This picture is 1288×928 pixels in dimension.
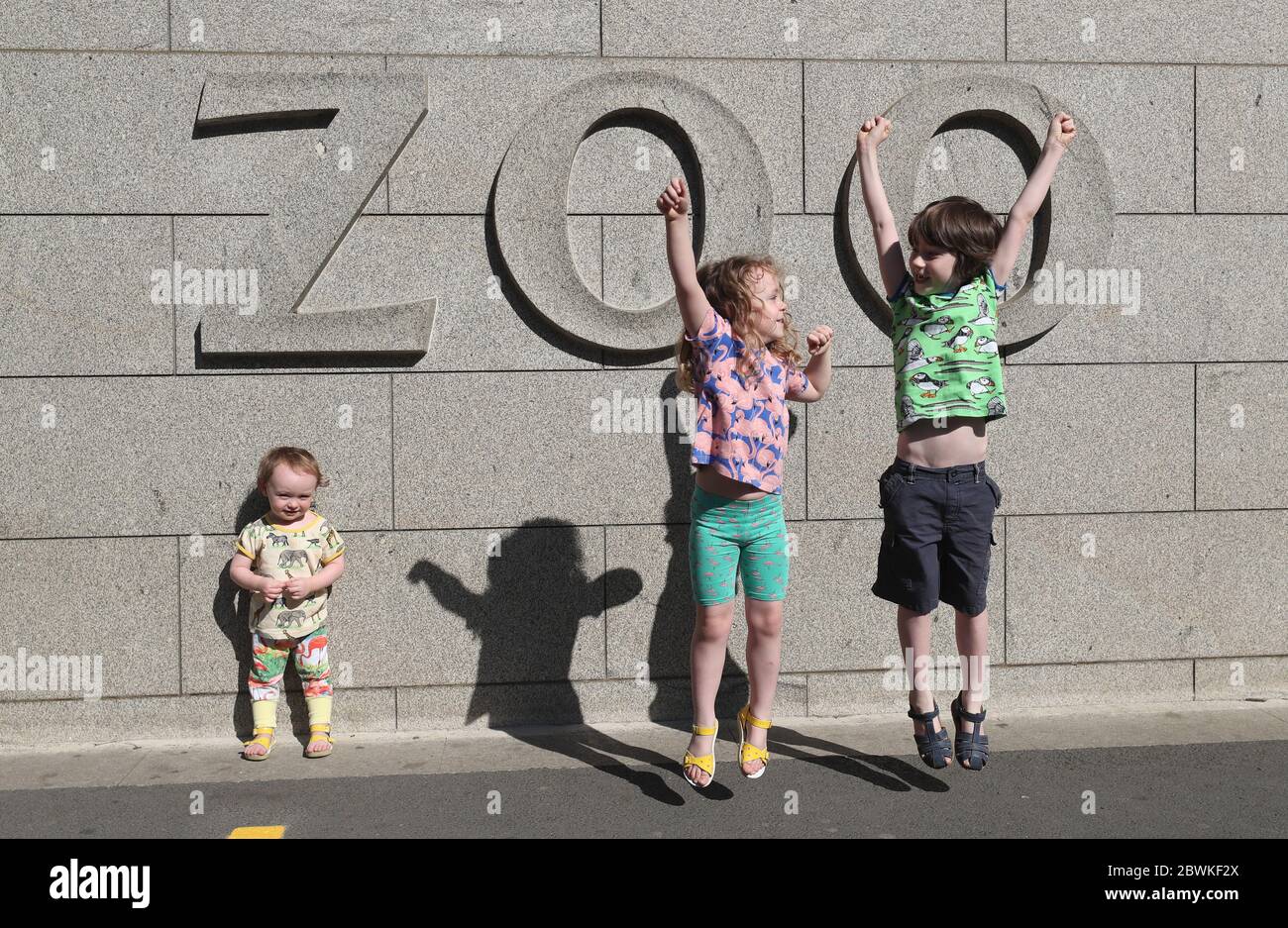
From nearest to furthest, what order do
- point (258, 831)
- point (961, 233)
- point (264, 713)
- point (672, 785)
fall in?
point (258, 831)
point (961, 233)
point (672, 785)
point (264, 713)

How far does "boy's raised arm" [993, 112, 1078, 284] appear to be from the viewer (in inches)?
148

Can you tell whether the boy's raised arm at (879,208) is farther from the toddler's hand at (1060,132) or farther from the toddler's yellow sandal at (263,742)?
the toddler's yellow sandal at (263,742)

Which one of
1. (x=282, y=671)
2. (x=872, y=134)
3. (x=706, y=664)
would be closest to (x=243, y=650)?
(x=282, y=671)

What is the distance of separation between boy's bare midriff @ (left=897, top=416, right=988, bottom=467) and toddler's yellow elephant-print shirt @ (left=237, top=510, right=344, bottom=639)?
2.23 m

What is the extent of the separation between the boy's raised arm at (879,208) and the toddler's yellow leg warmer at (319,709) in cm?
266

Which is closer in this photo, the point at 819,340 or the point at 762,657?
the point at 819,340

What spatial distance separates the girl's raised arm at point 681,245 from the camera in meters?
3.51

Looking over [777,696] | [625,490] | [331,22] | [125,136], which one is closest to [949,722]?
[777,696]

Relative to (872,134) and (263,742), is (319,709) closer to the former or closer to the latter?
(263,742)

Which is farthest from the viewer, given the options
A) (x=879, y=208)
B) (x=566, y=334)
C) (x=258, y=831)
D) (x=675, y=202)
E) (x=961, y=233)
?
(x=566, y=334)

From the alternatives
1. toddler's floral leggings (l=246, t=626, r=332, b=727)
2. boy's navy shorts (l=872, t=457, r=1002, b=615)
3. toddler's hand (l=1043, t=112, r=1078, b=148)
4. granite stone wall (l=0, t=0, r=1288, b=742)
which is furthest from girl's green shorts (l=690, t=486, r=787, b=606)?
toddler's floral leggings (l=246, t=626, r=332, b=727)

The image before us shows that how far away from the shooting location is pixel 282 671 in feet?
14.7

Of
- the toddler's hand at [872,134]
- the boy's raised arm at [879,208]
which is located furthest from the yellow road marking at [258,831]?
the toddler's hand at [872,134]

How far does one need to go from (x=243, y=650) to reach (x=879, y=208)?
301cm
